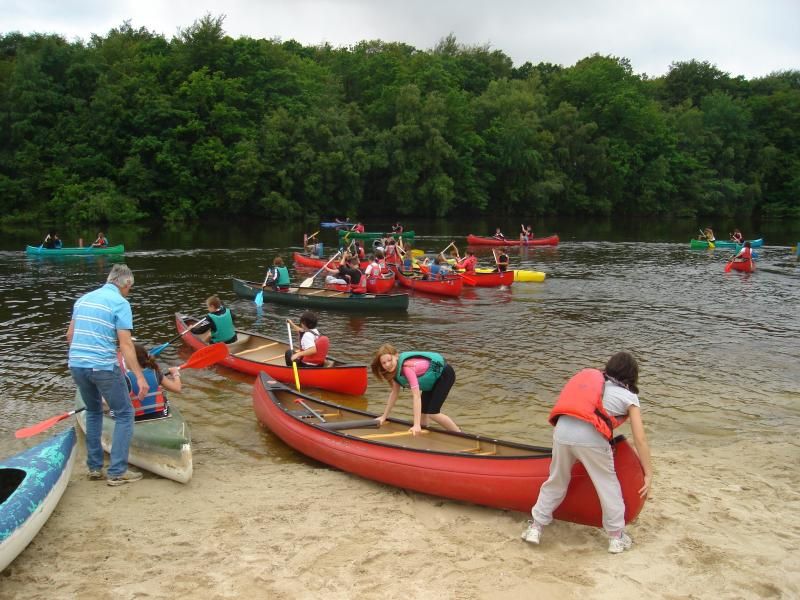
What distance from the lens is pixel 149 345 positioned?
45.6ft

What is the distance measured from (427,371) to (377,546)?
2030 millimetres

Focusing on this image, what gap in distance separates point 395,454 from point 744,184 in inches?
2893

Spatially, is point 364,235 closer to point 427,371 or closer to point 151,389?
point 151,389

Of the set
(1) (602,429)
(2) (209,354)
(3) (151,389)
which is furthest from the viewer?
(2) (209,354)

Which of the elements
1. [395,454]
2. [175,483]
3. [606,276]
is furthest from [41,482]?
[606,276]

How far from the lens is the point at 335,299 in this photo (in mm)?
17875

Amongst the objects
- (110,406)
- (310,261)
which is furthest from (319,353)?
(310,261)

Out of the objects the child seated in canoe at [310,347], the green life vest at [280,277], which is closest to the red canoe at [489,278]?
the green life vest at [280,277]

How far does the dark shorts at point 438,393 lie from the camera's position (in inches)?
288

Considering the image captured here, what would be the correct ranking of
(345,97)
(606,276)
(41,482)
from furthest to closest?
(345,97) → (606,276) → (41,482)

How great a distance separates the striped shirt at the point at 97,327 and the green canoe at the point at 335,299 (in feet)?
38.1

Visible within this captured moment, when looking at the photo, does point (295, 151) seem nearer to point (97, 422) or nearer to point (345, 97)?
point (345, 97)

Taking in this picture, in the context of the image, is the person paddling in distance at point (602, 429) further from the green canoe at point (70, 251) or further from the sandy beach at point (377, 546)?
the green canoe at point (70, 251)

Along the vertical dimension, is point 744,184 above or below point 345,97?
below
